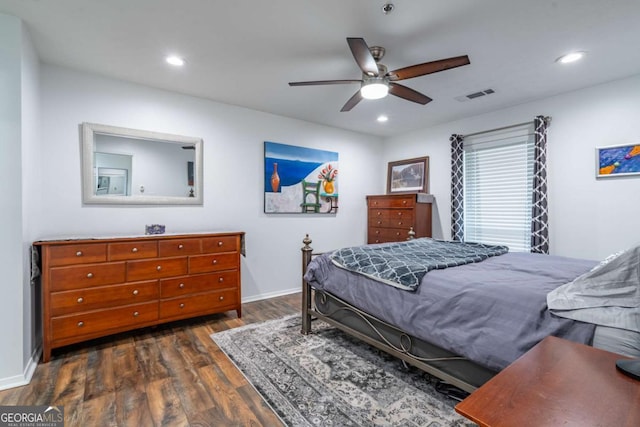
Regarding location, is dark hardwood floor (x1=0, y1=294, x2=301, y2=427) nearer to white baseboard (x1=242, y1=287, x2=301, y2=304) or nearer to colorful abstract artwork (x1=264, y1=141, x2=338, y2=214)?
white baseboard (x1=242, y1=287, x2=301, y2=304)

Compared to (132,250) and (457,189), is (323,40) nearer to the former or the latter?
(132,250)

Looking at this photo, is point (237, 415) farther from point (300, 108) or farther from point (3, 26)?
point (300, 108)

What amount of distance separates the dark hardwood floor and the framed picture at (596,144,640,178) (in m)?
3.98

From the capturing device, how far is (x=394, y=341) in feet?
6.98

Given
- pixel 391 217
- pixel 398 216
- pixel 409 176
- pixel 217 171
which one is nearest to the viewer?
pixel 217 171

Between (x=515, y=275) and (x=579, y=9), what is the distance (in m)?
1.86

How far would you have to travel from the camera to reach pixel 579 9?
1.98 metres

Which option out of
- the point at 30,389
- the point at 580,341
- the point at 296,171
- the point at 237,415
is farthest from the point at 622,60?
the point at 30,389

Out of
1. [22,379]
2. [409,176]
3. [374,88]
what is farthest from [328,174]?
[22,379]

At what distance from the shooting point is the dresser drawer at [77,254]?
7.91 ft

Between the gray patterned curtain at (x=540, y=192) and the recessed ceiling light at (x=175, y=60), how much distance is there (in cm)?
401

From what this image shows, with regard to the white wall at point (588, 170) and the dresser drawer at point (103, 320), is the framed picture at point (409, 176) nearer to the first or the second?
the white wall at point (588, 170)

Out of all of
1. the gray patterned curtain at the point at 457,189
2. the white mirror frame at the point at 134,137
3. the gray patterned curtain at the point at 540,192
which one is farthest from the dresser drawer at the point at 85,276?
the gray patterned curtain at the point at 540,192

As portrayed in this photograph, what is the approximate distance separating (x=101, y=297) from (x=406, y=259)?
8.84ft
